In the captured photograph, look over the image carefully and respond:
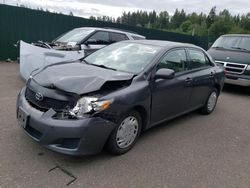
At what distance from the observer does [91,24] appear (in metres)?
12.7

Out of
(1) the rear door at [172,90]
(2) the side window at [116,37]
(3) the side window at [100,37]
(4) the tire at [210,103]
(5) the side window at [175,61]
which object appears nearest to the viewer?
(1) the rear door at [172,90]

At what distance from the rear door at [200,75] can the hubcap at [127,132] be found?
173 cm

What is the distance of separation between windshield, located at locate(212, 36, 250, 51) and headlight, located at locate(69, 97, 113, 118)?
23.7 ft

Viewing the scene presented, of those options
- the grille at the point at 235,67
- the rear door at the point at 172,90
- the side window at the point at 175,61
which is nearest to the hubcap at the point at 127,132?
the rear door at the point at 172,90

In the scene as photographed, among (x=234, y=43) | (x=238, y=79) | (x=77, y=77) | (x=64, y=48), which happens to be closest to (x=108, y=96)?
(x=77, y=77)

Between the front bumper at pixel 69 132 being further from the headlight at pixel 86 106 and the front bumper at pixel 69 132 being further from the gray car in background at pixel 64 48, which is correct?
the gray car in background at pixel 64 48

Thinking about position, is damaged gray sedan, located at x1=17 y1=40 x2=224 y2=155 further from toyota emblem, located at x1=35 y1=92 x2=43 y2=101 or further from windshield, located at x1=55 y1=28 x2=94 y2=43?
windshield, located at x1=55 y1=28 x2=94 y2=43

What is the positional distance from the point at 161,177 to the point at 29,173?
154cm

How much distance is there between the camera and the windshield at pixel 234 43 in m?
8.80

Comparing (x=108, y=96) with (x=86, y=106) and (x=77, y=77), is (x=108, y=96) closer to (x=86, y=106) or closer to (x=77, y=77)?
(x=86, y=106)

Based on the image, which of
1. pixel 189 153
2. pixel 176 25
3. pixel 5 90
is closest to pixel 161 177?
pixel 189 153

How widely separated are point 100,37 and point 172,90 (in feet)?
14.8

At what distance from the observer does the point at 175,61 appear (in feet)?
14.6

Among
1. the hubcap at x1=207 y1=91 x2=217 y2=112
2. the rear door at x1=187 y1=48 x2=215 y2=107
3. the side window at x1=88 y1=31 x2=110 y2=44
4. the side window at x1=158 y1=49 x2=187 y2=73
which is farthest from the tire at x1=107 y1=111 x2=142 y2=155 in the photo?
the side window at x1=88 y1=31 x2=110 y2=44
